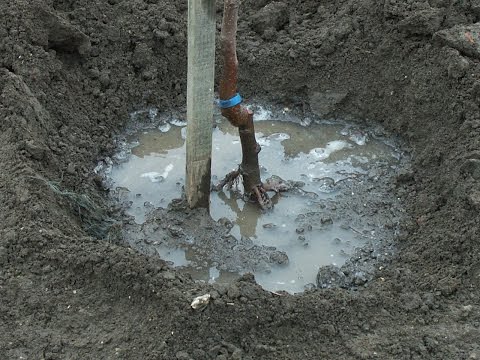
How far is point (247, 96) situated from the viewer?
6934mm

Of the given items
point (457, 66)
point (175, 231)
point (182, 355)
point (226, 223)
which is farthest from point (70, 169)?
point (457, 66)

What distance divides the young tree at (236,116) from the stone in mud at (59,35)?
6.07ft

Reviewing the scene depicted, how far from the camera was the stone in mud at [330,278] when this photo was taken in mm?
4855

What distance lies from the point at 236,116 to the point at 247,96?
6.50 ft

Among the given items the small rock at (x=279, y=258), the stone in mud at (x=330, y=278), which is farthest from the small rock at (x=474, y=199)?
the small rock at (x=279, y=258)

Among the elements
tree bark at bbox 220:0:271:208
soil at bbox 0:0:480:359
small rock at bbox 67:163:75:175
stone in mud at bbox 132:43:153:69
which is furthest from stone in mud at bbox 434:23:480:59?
small rock at bbox 67:163:75:175

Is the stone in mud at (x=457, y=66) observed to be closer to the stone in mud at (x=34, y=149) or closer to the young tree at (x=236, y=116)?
the young tree at (x=236, y=116)

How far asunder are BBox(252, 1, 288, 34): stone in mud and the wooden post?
7.86 feet

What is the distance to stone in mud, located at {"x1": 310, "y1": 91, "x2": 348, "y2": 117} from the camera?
6762 mm

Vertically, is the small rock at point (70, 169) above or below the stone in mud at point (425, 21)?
below

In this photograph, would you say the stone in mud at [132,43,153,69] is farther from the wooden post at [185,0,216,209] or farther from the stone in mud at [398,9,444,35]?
the stone in mud at [398,9,444,35]

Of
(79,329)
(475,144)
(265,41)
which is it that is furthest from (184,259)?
(265,41)

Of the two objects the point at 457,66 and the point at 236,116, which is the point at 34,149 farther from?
the point at 457,66

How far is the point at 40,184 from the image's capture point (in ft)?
15.5
